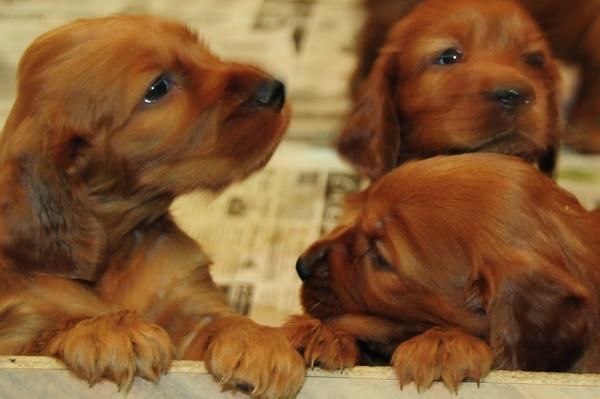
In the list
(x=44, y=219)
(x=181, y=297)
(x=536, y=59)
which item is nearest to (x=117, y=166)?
(x=44, y=219)

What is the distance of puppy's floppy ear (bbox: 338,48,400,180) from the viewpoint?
2.52 metres

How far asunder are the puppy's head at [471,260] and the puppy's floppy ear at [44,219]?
453 millimetres

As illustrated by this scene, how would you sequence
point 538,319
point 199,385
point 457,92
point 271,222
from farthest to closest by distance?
point 271,222 → point 457,92 → point 538,319 → point 199,385

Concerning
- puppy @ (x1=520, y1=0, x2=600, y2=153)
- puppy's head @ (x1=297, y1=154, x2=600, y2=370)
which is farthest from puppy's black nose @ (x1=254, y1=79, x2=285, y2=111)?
puppy @ (x1=520, y1=0, x2=600, y2=153)

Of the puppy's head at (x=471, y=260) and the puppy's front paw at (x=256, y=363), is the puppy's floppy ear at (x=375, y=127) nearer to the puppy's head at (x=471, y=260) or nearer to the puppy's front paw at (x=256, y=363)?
the puppy's head at (x=471, y=260)

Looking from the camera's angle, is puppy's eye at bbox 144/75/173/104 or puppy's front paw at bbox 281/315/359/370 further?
puppy's eye at bbox 144/75/173/104

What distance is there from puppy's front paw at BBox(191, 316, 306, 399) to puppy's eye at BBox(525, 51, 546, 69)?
1087 millimetres

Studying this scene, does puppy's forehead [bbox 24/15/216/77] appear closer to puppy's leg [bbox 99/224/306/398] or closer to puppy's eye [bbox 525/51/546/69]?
puppy's leg [bbox 99/224/306/398]

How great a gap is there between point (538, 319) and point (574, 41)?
5.46 ft

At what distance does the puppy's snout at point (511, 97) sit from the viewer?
88.5 inches

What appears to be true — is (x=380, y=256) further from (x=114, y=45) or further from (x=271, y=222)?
(x=271, y=222)

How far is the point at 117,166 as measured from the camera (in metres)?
2.04

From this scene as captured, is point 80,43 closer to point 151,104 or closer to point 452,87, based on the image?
point 151,104

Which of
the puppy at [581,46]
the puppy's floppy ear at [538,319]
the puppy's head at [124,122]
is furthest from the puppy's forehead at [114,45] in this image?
the puppy at [581,46]
